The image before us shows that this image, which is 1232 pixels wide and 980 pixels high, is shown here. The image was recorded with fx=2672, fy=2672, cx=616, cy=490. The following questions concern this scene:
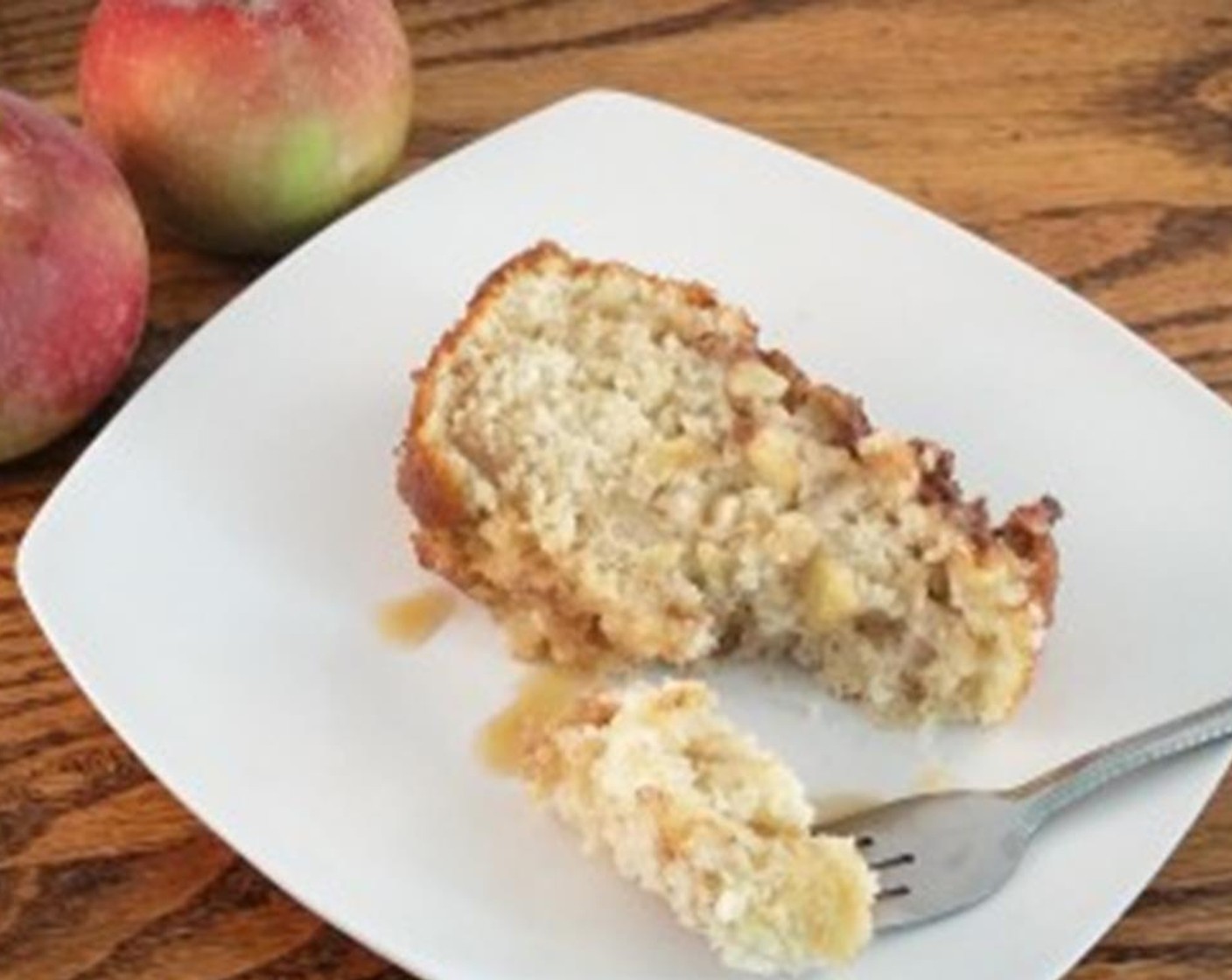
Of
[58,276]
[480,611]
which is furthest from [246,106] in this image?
[480,611]

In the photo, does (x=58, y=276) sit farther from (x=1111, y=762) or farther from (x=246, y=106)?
(x=1111, y=762)

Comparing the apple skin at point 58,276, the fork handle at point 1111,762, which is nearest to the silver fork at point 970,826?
the fork handle at point 1111,762

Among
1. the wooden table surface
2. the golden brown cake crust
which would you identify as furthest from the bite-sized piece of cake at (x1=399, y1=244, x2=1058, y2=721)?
the wooden table surface

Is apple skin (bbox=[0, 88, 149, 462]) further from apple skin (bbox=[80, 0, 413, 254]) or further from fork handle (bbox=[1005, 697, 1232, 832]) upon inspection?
fork handle (bbox=[1005, 697, 1232, 832])

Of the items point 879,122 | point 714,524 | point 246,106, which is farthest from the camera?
point 879,122

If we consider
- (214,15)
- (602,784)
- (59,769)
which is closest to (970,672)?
(602,784)

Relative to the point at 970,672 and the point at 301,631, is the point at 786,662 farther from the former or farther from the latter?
the point at 301,631

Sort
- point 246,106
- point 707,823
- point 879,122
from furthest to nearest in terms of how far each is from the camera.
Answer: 1. point 879,122
2. point 246,106
3. point 707,823

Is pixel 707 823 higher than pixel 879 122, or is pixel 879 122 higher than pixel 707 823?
pixel 879 122
